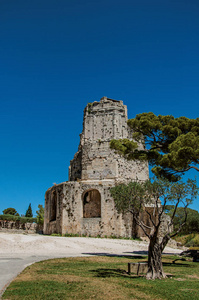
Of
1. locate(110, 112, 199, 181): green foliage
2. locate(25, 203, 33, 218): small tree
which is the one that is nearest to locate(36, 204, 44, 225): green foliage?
locate(25, 203, 33, 218): small tree

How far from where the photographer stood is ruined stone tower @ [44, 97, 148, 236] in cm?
2822

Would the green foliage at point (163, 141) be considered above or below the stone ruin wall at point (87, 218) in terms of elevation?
above

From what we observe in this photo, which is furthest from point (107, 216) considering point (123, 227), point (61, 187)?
point (61, 187)

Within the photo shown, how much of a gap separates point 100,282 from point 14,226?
3896 cm

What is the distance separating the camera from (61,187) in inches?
1193

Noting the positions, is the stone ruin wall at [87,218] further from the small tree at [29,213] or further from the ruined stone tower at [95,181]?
the small tree at [29,213]

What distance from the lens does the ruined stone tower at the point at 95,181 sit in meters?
28.2

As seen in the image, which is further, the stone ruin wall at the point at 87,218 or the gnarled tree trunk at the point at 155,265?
the stone ruin wall at the point at 87,218

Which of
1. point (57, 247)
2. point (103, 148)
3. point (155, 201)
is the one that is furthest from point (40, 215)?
point (155, 201)

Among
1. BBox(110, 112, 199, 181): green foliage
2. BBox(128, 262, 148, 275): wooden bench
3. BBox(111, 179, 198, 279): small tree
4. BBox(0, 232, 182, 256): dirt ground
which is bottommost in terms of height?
BBox(0, 232, 182, 256): dirt ground

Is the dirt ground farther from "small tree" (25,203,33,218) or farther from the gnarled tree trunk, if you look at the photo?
"small tree" (25,203,33,218)

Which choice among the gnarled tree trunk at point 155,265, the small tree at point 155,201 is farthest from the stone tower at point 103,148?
the gnarled tree trunk at point 155,265

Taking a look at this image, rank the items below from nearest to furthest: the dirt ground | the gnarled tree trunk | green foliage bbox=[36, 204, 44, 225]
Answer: the gnarled tree trunk < the dirt ground < green foliage bbox=[36, 204, 44, 225]

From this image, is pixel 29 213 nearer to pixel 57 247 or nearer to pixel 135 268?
pixel 57 247
